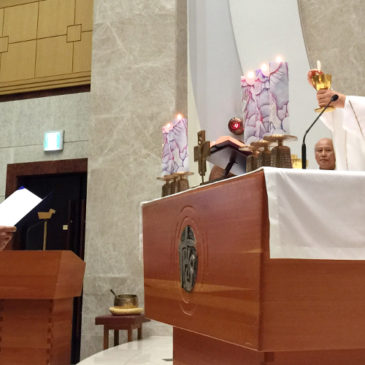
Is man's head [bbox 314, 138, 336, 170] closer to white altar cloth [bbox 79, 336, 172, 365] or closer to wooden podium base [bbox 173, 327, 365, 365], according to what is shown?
white altar cloth [bbox 79, 336, 172, 365]

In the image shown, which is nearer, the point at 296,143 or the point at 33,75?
the point at 296,143

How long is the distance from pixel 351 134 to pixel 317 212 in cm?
104

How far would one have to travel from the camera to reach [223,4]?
5.98 m

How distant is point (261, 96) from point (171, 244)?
0.77m

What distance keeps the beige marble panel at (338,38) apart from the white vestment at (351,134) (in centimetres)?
286

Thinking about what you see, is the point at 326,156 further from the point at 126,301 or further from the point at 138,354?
the point at 126,301

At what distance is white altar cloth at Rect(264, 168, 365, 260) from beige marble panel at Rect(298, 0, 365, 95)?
4.09m

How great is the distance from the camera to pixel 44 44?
7.26 metres

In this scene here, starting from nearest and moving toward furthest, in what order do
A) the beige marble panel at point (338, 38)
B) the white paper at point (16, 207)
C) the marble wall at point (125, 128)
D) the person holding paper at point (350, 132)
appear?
the person holding paper at point (350, 132), the white paper at point (16, 207), the beige marble panel at point (338, 38), the marble wall at point (125, 128)

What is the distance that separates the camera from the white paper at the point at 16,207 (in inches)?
126

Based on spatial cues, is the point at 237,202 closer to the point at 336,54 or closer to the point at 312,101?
the point at 312,101

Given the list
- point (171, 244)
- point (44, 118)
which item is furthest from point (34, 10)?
point (171, 244)

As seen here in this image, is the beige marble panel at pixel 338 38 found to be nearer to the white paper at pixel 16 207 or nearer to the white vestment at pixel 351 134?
the white vestment at pixel 351 134

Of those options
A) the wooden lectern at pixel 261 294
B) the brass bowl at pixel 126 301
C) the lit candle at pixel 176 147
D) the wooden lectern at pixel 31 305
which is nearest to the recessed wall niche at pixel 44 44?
the brass bowl at pixel 126 301
